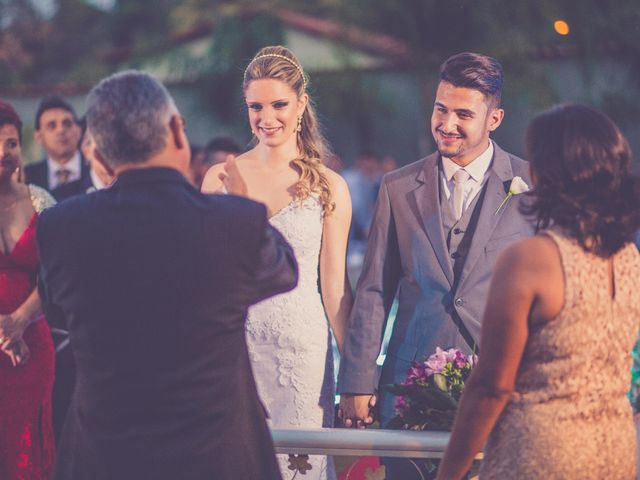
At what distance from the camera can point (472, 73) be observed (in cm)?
438

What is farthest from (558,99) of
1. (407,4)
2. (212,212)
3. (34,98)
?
(212,212)

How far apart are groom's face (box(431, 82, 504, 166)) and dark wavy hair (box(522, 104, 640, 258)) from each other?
5.30 ft

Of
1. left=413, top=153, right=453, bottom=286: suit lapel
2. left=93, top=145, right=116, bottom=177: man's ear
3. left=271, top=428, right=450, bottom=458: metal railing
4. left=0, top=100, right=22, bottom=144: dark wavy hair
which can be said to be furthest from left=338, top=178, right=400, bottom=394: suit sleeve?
left=93, top=145, right=116, bottom=177: man's ear

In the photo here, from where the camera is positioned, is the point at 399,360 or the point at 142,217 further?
the point at 399,360

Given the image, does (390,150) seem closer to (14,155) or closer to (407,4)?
(407,4)

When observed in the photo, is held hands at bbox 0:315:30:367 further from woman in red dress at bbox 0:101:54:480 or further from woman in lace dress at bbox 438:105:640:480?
woman in lace dress at bbox 438:105:640:480

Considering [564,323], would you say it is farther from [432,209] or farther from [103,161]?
[432,209]

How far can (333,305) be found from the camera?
15.4 feet

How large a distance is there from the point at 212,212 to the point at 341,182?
7.06ft

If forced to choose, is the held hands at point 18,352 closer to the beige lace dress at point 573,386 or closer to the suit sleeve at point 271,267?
the suit sleeve at point 271,267

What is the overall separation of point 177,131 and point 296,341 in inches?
80.3

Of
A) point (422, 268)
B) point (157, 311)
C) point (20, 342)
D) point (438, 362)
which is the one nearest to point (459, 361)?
point (438, 362)

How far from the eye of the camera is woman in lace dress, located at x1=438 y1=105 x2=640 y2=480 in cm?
266

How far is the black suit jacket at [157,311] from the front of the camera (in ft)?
8.65
